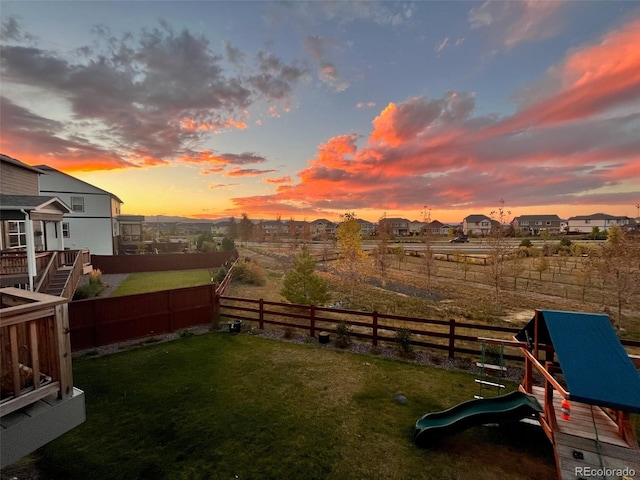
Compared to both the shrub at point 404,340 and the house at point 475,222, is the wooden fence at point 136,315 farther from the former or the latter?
the house at point 475,222

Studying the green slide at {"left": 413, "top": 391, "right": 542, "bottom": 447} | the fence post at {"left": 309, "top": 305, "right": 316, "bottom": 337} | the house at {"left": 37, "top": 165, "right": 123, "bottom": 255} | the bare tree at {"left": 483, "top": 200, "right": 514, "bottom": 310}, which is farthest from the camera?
the house at {"left": 37, "top": 165, "right": 123, "bottom": 255}

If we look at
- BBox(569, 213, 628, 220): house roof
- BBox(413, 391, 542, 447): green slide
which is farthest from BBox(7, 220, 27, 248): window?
BBox(569, 213, 628, 220): house roof

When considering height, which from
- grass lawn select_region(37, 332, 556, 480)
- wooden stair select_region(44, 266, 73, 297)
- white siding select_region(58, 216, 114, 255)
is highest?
white siding select_region(58, 216, 114, 255)

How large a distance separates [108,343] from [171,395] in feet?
17.5

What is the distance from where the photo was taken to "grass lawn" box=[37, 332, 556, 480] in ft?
15.5

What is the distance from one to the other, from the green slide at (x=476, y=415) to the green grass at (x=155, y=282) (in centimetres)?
1736

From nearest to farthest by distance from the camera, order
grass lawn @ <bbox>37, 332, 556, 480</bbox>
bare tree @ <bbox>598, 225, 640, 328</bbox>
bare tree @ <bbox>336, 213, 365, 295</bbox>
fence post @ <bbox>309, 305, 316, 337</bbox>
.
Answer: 1. grass lawn @ <bbox>37, 332, 556, 480</bbox>
2. fence post @ <bbox>309, 305, 316, 337</bbox>
3. bare tree @ <bbox>598, 225, 640, 328</bbox>
4. bare tree @ <bbox>336, 213, 365, 295</bbox>

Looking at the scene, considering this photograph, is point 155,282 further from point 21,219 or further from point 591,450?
point 591,450

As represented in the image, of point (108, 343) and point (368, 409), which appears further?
point (108, 343)

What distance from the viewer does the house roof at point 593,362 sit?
392 centimetres

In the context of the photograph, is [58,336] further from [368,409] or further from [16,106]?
[16,106]

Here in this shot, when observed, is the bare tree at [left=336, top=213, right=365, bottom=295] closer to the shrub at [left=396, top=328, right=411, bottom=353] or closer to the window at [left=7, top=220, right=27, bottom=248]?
the shrub at [left=396, top=328, right=411, bottom=353]

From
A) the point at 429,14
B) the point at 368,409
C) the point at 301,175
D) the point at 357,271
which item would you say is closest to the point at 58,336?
the point at 368,409

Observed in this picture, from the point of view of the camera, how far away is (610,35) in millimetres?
9906
